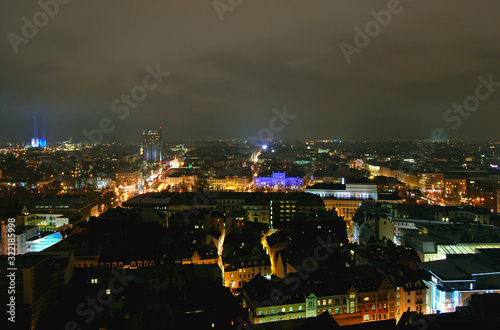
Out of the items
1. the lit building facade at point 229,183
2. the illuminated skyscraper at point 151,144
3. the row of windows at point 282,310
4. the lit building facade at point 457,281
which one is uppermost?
the illuminated skyscraper at point 151,144

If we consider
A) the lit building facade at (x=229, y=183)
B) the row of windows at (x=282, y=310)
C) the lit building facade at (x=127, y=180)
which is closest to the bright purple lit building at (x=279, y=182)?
the lit building facade at (x=229, y=183)

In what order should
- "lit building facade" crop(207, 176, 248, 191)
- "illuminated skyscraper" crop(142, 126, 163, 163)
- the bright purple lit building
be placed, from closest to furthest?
1. the bright purple lit building
2. "lit building facade" crop(207, 176, 248, 191)
3. "illuminated skyscraper" crop(142, 126, 163, 163)

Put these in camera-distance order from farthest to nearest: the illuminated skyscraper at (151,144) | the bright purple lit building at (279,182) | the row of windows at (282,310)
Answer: the illuminated skyscraper at (151,144), the bright purple lit building at (279,182), the row of windows at (282,310)

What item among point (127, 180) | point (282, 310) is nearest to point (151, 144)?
point (127, 180)

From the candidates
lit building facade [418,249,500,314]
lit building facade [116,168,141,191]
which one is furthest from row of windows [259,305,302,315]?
lit building facade [116,168,141,191]

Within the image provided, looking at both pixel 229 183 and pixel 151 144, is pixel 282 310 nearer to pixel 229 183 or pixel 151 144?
pixel 229 183

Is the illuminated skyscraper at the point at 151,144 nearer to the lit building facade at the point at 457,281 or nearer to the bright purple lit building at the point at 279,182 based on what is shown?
the bright purple lit building at the point at 279,182

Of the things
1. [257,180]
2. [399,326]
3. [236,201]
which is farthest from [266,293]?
[257,180]

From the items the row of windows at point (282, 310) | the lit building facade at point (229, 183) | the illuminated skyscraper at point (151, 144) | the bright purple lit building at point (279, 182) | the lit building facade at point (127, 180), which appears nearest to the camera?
the row of windows at point (282, 310)

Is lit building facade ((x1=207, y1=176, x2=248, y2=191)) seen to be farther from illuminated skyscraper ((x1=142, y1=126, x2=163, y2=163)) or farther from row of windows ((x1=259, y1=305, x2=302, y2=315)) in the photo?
illuminated skyscraper ((x1=142, y1=126, x2=163, y2=163))

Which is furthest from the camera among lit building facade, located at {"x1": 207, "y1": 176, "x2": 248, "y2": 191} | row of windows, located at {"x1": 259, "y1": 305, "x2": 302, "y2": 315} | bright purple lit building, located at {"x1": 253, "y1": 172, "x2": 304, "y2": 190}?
lit building facade, located at {"x1": 207, "y1": 176, "x2": 248, "y2": 191}

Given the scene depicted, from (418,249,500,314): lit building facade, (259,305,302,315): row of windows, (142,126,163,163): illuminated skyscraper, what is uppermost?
(142,126,163,163): illuminated skyscraper
